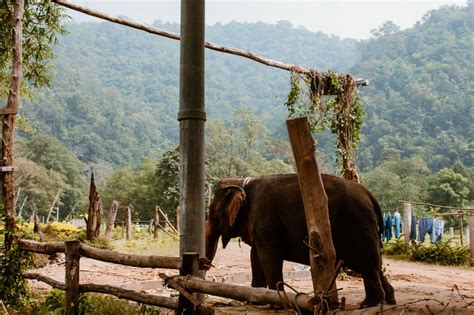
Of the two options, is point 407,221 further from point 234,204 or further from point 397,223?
point 234,204

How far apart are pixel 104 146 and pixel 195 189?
56514 mm

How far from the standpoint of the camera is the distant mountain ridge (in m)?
48.4

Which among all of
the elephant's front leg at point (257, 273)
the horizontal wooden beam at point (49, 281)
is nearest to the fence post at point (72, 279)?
the horizontal wooden beam at point (49, 281)

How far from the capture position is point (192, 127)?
441 centimetres

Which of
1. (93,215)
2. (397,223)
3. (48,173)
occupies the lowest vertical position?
(397,223)

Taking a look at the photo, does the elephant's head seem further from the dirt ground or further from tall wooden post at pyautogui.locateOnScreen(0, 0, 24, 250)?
tall wooden post at pyautogui.locateOnScreen(0, 0, 24, 250)

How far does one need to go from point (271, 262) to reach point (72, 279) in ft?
5.95

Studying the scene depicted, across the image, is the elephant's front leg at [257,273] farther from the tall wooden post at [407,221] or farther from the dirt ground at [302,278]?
the tall wooden post at [407,221]

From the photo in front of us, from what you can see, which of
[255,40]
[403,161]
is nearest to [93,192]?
[403,161]

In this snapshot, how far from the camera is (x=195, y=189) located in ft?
14.4

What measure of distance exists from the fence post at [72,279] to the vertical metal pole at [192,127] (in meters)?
1.13

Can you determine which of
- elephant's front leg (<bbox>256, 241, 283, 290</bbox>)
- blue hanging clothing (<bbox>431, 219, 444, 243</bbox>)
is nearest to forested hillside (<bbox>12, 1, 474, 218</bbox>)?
elephant's front leg (<bbox>256, 241, 283, 290</bbox>)

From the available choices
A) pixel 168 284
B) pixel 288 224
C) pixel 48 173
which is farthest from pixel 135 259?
pixel 48 173

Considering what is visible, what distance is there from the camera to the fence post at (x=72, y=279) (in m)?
4.91
